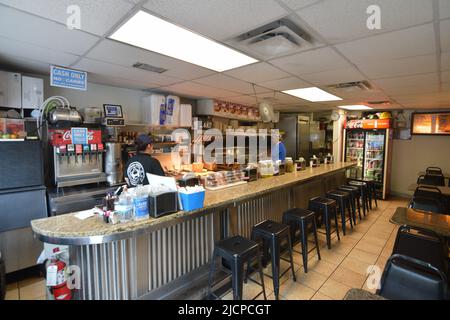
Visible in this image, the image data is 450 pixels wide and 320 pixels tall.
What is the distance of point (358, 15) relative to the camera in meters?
1.67

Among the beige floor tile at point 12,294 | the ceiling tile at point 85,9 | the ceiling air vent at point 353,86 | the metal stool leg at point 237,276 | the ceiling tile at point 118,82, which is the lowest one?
the beige floor tile at point 12,294

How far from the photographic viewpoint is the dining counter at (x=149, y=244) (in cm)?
164

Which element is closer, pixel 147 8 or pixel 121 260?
pixel 147 8

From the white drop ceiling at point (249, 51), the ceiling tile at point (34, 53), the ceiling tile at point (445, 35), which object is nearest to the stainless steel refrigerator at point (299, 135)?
the white drop ceiling at point (249, 51)

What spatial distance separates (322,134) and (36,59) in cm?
744

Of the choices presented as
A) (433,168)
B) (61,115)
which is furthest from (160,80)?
(433,168)

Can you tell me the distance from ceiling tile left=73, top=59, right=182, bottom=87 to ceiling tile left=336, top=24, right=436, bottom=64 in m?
2.30

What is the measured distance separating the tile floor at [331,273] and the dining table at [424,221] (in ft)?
2.66

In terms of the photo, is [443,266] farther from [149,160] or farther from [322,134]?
[322,134]

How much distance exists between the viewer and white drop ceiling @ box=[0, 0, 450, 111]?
1602 millimetres

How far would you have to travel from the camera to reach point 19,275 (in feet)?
9.23

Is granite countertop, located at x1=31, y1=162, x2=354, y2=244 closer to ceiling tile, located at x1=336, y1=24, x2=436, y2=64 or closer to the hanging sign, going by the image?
the hanging sign

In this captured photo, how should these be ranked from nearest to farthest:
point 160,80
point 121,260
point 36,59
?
point 121,260, point 36,59, point 160,80

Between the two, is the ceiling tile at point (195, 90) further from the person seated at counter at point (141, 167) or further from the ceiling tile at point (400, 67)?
the ceiling tile at point (400, 67)
